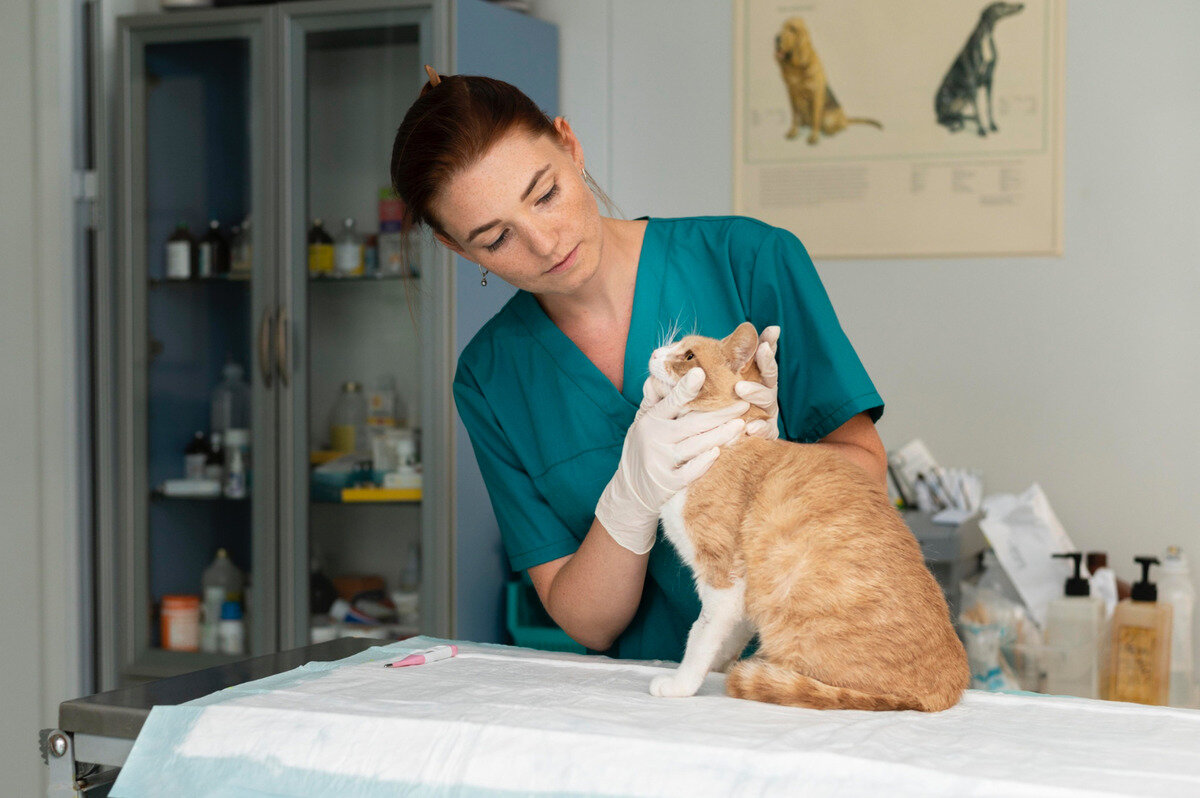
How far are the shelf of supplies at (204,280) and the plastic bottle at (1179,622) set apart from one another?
90.1 inches

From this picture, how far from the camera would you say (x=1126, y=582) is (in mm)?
2395

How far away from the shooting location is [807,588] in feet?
3.19

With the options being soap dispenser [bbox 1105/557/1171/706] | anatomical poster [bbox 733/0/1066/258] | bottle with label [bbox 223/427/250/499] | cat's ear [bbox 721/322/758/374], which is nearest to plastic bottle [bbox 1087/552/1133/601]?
soap dispenser [bbox 1105/557/1171/706]

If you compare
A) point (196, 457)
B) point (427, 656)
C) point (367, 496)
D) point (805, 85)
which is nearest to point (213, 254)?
point (196, 457)

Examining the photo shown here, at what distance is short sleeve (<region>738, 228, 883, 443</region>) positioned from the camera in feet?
4.10

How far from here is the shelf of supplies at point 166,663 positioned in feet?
9.02

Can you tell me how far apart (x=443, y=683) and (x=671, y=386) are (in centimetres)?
39

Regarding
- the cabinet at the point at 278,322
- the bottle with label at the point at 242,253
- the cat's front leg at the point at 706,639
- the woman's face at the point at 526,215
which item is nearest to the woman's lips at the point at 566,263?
the woman's face at the point at 526,215

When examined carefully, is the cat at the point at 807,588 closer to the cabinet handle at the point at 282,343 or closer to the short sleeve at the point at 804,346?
the short sleeve at the point at 804,346

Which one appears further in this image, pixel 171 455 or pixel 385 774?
pixel 171 455

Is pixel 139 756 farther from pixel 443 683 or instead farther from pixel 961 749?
pixel 961 749

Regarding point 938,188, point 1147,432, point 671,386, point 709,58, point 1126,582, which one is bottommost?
point 1126,582

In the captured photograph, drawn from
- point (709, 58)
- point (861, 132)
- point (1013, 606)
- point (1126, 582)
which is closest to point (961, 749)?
point (1013, 606)

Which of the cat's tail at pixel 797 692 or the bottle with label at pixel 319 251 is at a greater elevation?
the bottle with label at pixel 319 251
